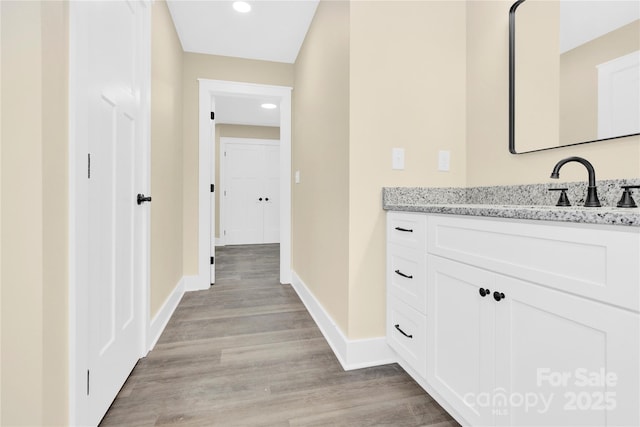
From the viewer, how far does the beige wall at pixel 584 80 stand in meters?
1.13

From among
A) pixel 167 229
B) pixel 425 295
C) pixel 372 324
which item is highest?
pixel 167 229

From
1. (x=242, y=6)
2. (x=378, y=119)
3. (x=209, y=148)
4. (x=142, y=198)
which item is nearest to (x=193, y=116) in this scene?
(x=209, y=148)

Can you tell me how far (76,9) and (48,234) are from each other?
0.77 metres

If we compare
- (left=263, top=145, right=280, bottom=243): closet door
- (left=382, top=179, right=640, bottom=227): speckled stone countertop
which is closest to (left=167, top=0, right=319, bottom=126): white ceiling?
(left=382, top=179, right=640, bottom=227): speckled stone countertop

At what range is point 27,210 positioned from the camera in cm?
86

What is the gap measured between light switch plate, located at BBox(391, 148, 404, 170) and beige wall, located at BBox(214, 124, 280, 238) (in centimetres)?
475

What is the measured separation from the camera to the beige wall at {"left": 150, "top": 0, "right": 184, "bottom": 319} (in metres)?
1.94

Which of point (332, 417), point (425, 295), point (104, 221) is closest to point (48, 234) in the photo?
point (104, 221)

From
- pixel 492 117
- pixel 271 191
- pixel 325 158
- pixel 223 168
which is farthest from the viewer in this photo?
pixel 271 191

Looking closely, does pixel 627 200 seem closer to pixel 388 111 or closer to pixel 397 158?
pixel 397 158

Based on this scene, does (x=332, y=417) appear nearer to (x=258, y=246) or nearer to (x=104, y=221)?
(x=104, y=221)

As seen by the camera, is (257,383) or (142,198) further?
(142,198)

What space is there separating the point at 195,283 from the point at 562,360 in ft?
9.64

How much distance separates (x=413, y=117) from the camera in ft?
5.57
